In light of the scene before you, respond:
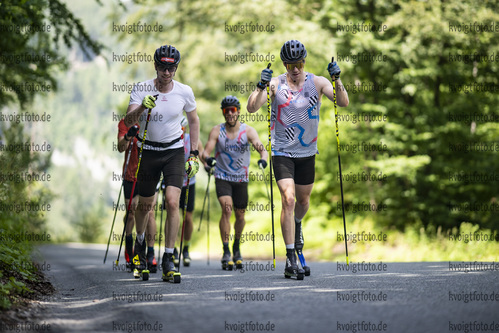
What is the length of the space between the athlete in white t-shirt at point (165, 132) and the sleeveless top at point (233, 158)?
264 cm

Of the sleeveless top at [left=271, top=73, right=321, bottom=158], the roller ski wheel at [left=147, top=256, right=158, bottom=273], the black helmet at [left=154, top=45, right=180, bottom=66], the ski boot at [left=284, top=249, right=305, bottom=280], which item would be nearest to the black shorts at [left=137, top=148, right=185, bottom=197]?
the black helmet at [left=154, top=45, right=180, bottom=66]

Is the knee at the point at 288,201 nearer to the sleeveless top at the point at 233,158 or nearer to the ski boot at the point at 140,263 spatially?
the ski boot at the point at 140,263

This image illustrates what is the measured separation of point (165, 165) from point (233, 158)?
2.95m

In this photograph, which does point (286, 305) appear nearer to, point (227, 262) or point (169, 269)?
point (169, 269)

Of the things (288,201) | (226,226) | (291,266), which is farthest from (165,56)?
(226,226)

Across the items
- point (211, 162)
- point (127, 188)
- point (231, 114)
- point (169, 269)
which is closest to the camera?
point (169, 269)

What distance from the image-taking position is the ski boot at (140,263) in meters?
8.22

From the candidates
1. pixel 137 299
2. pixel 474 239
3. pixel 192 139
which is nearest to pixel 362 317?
pixel 137 299

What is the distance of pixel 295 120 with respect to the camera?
8172 mm

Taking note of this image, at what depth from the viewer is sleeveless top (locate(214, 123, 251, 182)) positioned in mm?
11039

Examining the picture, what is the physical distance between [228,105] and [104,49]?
3.73 metres

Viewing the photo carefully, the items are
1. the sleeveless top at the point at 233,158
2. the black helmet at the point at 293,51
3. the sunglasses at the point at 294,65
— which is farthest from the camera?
the sleeveless top at the point at 233,158

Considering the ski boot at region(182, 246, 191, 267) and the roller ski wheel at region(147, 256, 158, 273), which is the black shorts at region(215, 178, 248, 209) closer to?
the ski boot at region(182, 246, 191, 267)

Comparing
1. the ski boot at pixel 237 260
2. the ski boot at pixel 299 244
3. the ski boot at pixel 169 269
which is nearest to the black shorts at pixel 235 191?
the ski boot at pixel 237 260
